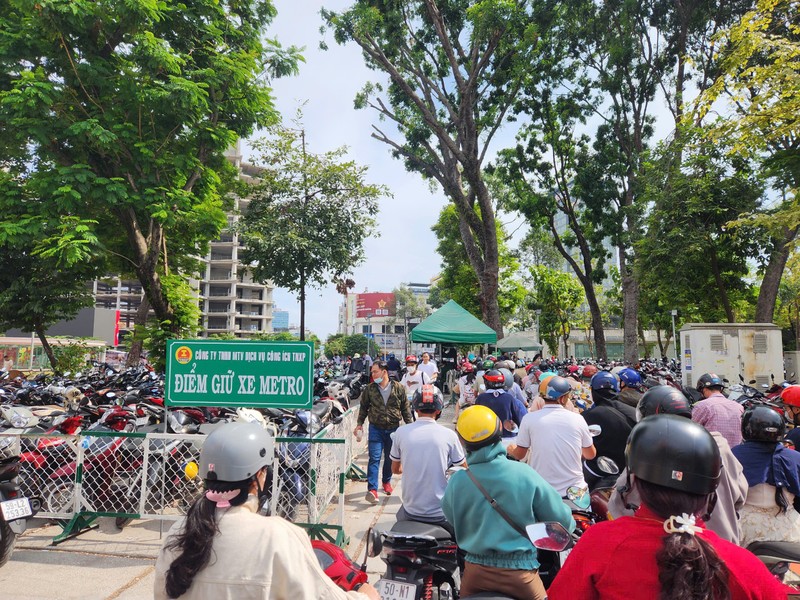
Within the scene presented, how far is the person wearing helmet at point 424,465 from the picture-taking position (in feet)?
12.1

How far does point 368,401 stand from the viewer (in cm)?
697

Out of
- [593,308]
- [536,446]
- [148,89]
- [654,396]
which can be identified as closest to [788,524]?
[654,396]

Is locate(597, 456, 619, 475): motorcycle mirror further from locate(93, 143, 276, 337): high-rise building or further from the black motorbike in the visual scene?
locate(93, 143, 276, 337): high-rise building

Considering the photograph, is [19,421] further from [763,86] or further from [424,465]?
[763,86]

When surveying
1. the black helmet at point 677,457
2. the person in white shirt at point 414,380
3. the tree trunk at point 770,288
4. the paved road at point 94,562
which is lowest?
the paved road at point 94,562

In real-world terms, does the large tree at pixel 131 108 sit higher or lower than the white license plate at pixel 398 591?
higher

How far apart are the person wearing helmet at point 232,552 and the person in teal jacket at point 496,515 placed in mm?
986

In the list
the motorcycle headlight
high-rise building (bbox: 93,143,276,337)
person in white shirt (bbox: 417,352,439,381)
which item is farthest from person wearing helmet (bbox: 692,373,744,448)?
high-rise building (bbox: 93,143,276,337)

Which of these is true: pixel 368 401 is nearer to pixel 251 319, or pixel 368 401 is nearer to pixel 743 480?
pixel 743 480

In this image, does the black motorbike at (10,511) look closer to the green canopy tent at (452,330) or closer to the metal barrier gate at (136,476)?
the metal barrier gate at (136,476)

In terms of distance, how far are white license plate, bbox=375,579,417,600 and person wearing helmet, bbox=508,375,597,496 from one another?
145 centimetres

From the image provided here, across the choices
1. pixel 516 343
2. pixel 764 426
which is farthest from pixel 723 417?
pixel 516 343

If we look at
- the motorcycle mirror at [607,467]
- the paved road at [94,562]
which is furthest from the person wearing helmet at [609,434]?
the paved road at [94,562]

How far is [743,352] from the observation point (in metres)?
13.9
